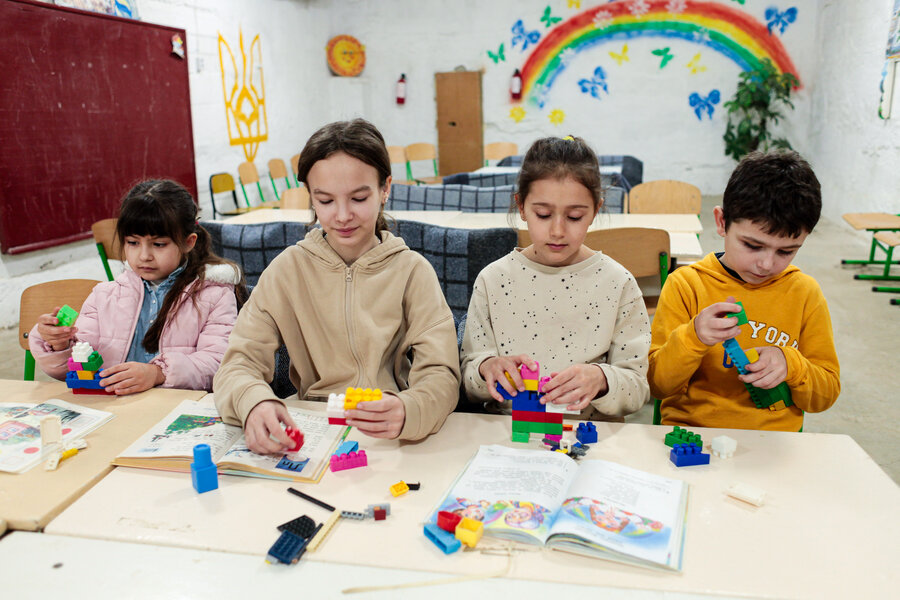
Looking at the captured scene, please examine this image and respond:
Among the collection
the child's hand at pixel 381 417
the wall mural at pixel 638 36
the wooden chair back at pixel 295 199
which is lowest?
the child's hand at pixel 381 417

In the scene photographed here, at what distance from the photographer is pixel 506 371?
121 centimetres

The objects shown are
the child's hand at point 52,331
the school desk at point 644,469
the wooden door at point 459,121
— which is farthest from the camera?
the wooden door at point 459,121

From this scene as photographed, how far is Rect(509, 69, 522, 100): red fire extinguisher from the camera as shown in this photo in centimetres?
795

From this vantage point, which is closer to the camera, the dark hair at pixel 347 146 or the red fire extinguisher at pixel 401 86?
the dark hair at pixel 347 146

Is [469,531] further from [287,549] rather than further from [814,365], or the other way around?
[814,365]

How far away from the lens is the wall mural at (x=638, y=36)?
7320 millimetres

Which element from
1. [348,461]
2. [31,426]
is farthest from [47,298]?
[348,461]

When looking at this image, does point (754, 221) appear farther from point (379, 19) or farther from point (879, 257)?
point (379, 19)

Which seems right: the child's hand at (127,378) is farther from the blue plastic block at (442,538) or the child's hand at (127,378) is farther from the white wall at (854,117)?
the white wall at (854,117)

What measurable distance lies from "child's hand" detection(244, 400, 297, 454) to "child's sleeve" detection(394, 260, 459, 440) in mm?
209

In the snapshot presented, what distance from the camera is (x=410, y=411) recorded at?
1.18m

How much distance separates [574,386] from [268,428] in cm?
56

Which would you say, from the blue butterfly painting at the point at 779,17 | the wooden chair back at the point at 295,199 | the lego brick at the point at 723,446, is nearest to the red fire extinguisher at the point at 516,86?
the blue butterfly painting at the point at 779,17

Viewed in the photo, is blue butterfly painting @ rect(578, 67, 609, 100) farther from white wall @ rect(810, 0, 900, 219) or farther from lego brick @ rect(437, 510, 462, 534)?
lego brick @ rect(437, 510, 462, 534)
